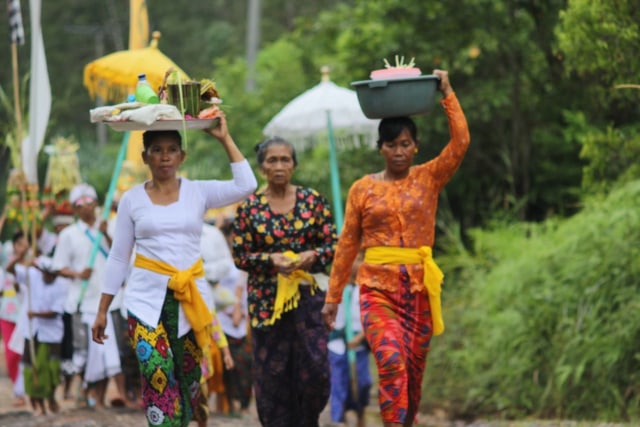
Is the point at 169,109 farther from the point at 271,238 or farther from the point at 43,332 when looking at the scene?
the point at 43,332

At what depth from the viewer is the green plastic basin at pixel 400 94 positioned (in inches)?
271

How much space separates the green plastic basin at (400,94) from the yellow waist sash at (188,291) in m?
1.42

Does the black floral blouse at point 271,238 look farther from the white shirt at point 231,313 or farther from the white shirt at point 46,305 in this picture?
the white shirt at point 46,305

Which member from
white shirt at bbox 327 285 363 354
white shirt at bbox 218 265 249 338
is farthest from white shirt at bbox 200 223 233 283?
white shirt at bbox 327 285 363 354

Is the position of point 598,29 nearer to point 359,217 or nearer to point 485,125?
point 359,217

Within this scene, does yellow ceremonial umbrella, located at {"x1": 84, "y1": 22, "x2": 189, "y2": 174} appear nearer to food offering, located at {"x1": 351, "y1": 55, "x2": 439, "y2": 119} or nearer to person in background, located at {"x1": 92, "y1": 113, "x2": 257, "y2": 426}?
person in background, located at {"x1": 92, "y1": 113, "x2": 257, "y2": 426}

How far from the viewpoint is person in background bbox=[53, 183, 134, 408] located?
35.5 ft

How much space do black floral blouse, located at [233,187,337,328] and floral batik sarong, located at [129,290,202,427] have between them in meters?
0.86

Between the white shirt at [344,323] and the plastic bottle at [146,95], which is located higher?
the plastic bottle at [146,95]

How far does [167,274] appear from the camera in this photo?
684 cm

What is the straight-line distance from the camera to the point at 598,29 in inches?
337

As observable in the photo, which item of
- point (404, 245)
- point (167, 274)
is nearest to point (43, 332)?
point (167, 274)

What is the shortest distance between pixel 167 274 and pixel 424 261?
5.02ft

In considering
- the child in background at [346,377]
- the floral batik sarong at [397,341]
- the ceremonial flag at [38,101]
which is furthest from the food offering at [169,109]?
the child in background at [346,377]
